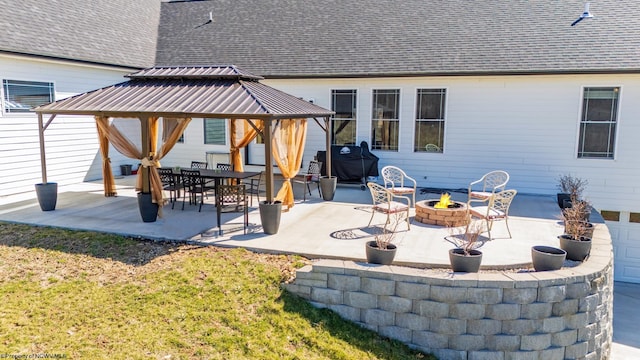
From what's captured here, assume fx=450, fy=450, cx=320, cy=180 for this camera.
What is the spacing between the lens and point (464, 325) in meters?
5.71

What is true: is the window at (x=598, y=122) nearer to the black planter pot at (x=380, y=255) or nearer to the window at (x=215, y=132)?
the black planter pot at (x=380, y=255)

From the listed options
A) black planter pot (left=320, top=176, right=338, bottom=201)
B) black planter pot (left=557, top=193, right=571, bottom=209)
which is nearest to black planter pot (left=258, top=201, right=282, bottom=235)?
black planter pot (left=320, top=176, right=338, bottom=201)

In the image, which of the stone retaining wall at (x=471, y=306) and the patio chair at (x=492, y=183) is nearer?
the stone retaining wall at (x=471, y=306)

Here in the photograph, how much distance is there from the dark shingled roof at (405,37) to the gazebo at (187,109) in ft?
12.0

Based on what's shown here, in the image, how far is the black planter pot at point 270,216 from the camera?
7727 mm

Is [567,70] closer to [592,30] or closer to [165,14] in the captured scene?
[592,30]

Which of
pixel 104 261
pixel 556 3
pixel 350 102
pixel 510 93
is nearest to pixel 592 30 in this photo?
pixel 556 3

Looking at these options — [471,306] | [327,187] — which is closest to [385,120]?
[327,187]

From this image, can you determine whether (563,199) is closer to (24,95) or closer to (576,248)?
(576,248)

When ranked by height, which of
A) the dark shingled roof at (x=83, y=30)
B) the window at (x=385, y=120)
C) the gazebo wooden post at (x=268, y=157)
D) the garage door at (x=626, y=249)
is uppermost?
the dark shingled roof at (x=83, y=30)

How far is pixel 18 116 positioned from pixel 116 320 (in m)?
8.02

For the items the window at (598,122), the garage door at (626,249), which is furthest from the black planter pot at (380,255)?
the garage door at (626,249)

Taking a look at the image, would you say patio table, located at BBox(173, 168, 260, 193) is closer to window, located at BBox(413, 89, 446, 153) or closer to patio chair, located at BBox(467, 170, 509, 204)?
patio chair, located at BBox(467, 170, 509, 204)

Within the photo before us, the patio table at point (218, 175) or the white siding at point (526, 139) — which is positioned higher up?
the white siding at point (526, 139)
